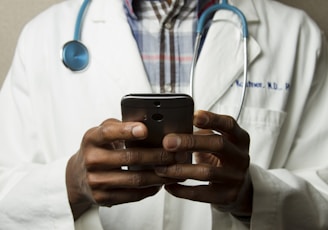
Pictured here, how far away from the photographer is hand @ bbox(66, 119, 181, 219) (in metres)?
0.54

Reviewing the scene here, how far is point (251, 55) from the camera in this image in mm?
829

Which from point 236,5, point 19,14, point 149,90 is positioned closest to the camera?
point 149,90

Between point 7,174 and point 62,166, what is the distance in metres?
0.14

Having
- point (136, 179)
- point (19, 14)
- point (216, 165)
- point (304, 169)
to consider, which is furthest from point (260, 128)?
point (19, 14)

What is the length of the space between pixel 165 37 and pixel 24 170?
0.34 m

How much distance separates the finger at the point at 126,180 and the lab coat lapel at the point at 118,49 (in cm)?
24

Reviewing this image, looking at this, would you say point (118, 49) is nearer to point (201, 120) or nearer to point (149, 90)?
point (149, 90)

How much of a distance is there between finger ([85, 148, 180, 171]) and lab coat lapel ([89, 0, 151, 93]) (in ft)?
0.78

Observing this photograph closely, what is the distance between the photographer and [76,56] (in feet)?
2.72

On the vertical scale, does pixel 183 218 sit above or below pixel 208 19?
below

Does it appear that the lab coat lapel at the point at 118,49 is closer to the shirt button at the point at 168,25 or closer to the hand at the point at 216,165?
the shirt button at the point at 168,25

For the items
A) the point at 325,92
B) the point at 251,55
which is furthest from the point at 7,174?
the point at 325,92

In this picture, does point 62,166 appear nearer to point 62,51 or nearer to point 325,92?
point 62,51

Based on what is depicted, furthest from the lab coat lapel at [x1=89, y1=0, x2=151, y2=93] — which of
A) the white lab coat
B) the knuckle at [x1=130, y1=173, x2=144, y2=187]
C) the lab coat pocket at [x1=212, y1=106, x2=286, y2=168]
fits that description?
the knuckle at [x1=130, y1=173, x2=144, y2=187]
